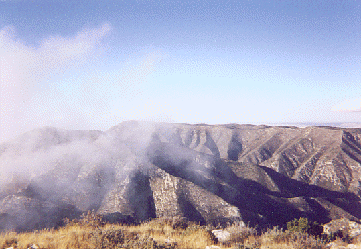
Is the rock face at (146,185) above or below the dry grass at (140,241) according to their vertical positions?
below

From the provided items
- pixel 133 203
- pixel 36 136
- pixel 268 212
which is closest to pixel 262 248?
pixel 133 203

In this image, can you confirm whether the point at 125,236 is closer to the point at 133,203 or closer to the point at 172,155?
the point at 133,203

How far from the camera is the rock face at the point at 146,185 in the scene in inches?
1364

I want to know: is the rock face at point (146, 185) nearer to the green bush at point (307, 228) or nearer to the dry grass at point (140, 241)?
the green bush at point (307, 228)

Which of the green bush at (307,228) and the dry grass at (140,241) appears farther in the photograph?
the green bush at (307,228)

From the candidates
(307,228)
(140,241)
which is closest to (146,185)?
(307,228)

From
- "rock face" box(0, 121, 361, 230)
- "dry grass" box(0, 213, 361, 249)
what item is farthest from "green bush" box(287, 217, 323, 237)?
"dry grass" box(0, 213, 361, 249)

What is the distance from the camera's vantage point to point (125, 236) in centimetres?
885

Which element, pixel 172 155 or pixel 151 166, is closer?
pixel 151 166

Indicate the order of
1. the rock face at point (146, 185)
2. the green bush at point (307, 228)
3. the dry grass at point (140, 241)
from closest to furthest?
the dry grass at point (140, 241)
the green bush at point (307, 228)
the rock face at point (146, 185)

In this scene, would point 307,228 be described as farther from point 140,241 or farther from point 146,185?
point 140,241

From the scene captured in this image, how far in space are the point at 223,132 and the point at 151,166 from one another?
113 m

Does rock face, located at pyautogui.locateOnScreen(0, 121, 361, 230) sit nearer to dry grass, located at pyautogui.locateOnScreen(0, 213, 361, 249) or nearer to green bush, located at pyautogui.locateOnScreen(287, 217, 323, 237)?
green bush, located at pyautogui.locateOnScreen(287, 217, 323, 237)

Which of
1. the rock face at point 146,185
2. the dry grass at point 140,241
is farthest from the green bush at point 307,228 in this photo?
the dry grass at point 140,241
